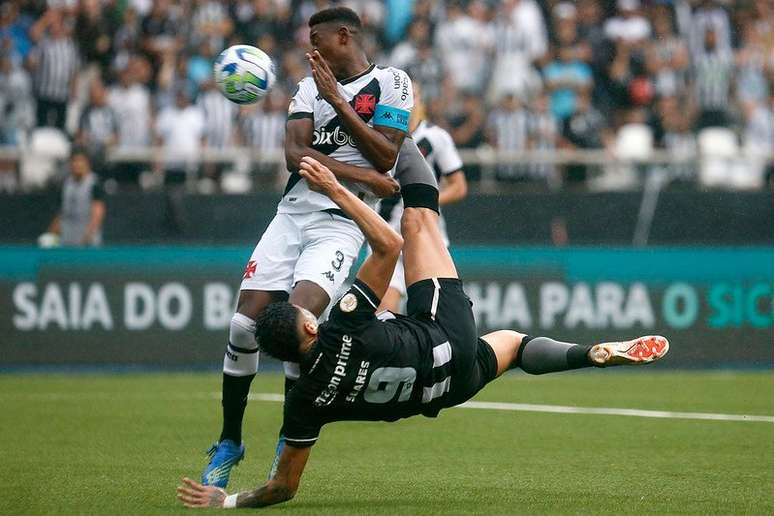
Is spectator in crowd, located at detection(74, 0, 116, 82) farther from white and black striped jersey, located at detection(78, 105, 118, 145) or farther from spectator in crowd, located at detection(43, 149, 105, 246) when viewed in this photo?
spectator in crowd, located at detection(43, 149, 105, 246)

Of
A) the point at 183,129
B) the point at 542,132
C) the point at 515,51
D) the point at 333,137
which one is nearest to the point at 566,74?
the point at 515,51

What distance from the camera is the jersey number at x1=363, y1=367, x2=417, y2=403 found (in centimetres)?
654

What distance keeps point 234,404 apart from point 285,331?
156 cm

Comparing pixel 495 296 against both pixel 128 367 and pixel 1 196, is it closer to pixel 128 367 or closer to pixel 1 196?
pixel 128 367

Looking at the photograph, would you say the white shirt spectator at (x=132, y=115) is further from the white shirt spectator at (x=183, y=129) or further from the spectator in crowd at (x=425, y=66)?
the spectator in crowd at (x=425, y=66)

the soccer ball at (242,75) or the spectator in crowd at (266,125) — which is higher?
the soccer ball at (242,75)

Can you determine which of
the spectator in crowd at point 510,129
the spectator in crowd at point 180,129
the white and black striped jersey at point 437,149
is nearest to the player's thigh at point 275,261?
the white and black striped jersey at point 437,149

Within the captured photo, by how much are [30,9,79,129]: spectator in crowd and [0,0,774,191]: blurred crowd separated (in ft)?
0.06

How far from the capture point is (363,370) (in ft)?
21.2

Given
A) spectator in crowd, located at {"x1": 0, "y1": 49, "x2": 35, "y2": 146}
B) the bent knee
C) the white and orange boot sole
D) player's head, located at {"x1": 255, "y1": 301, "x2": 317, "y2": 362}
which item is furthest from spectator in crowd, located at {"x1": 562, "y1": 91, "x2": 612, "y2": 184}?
player's head, located at {"x1": 255, "y1": 301, "x2": 317, "y2": 362}

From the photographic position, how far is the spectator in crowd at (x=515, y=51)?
1970 cm

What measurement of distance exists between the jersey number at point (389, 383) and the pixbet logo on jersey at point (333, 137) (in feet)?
5.40

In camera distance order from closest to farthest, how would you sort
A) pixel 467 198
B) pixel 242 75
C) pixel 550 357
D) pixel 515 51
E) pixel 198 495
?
pixel 198 495, pixel 550 357, pixel 242 75, pixel 467 198, pixel 515 51

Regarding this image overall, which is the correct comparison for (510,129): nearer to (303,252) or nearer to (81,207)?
(81,207)
